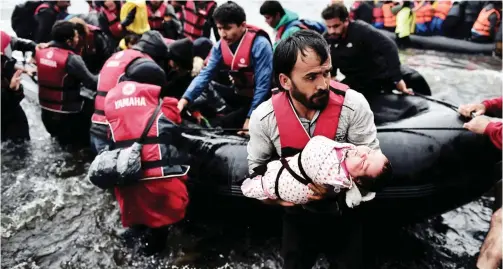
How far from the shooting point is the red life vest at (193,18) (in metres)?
7.37

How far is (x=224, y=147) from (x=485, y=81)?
6085 mm

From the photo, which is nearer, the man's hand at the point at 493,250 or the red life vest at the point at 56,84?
the man's hand at the point at 493,250

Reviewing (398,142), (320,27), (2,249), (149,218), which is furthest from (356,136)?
(320,27)

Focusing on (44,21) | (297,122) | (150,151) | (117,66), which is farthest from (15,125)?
(297,122)

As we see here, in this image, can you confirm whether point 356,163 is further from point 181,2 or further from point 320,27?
point 181,2

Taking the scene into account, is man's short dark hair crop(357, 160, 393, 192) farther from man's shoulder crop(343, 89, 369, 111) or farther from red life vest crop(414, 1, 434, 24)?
red life vest crop(414, 1, 434, 24)

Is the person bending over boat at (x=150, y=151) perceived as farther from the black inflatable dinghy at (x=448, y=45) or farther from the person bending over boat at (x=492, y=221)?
the black inflatable dinghy at (x=448, y=45)

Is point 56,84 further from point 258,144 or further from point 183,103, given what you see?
point 258,144

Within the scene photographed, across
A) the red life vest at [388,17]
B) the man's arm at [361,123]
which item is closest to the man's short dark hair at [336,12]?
the man's arm at [361,123]

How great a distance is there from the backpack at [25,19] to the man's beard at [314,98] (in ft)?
22.3

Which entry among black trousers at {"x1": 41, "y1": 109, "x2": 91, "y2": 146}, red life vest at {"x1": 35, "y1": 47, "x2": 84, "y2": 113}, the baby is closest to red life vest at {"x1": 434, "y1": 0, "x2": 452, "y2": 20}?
black trousers at {"x1": 41, "y1": 109, "x2": 91, "y2": 146}

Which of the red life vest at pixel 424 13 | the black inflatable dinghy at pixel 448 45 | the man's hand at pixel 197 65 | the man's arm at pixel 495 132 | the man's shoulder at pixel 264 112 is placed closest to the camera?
the man's shoulder at pixel 264 112

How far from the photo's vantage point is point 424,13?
11.0 meters

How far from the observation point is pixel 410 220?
115 inches
